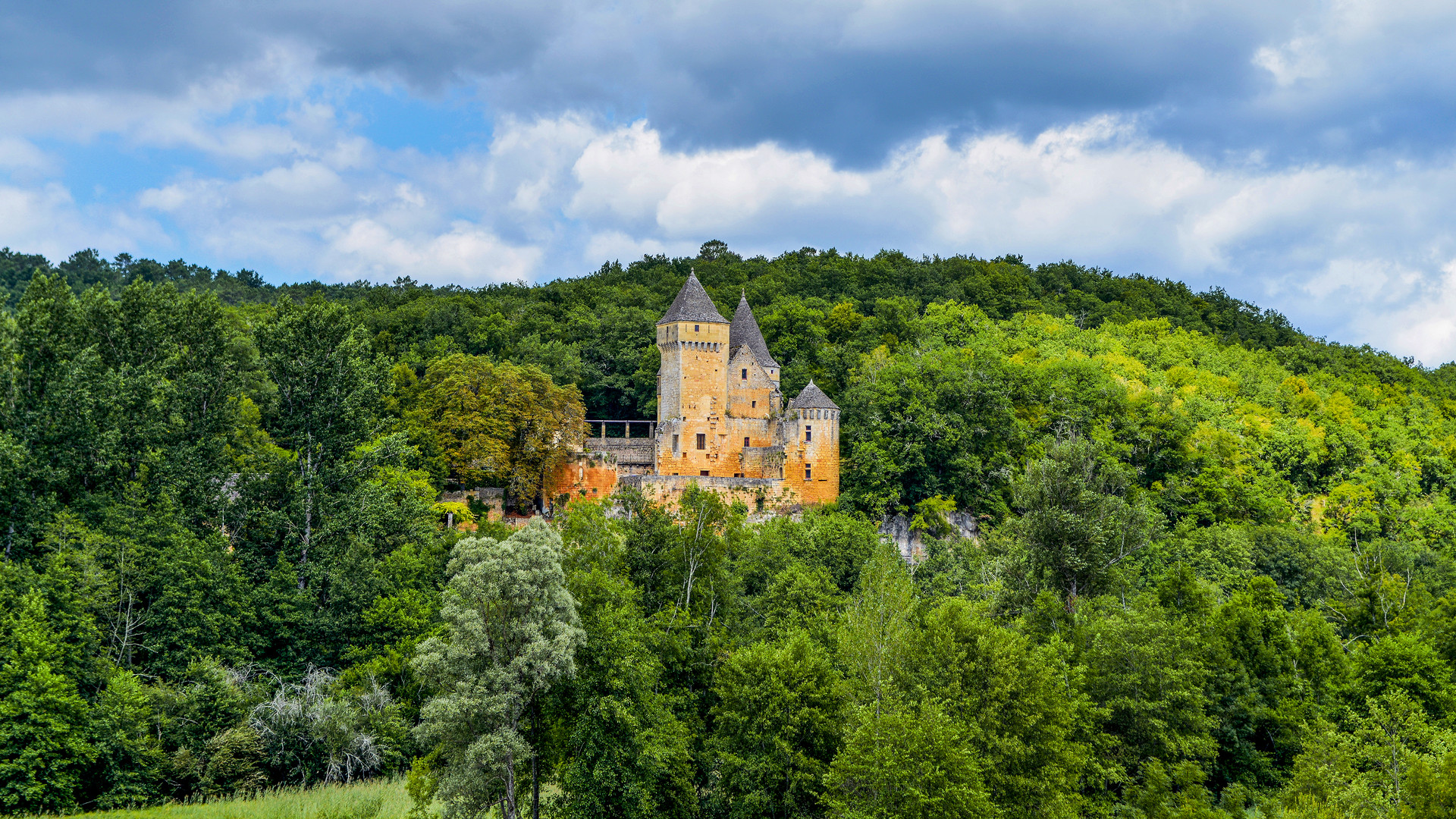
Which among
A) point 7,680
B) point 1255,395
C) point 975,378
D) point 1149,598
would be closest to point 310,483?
point 7,680

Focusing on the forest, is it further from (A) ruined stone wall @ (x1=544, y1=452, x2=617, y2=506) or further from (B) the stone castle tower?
(B) the stone castle tower

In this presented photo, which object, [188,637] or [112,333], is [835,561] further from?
[112,333]

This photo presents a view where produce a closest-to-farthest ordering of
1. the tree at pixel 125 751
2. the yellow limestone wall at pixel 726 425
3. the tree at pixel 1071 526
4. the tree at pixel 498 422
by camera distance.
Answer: the tree at pixel 125 751, the tree at pixel 1071 526, the tree at pixel 498 422, the yellow limestone wall at pixel 726 425

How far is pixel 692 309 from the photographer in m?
58.8

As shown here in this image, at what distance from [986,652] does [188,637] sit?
2375 cm

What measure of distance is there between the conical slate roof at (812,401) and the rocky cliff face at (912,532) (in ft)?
20.2

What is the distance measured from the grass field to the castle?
80.7ft

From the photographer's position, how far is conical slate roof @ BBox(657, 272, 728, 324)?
5853cm

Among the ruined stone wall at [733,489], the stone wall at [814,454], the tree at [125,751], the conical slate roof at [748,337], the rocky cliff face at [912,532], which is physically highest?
the conical slate roof at [748,337]

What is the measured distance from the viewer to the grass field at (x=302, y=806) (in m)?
30.2

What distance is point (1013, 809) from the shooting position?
2881 cm

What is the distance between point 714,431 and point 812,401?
17.6 feet

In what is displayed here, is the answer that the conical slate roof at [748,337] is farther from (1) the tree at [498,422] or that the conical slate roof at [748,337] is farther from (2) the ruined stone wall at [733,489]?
(1) the tree at [498,422]

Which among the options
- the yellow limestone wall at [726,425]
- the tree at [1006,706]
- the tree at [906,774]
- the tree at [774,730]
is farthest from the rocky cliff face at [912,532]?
the tree at [906,774]
